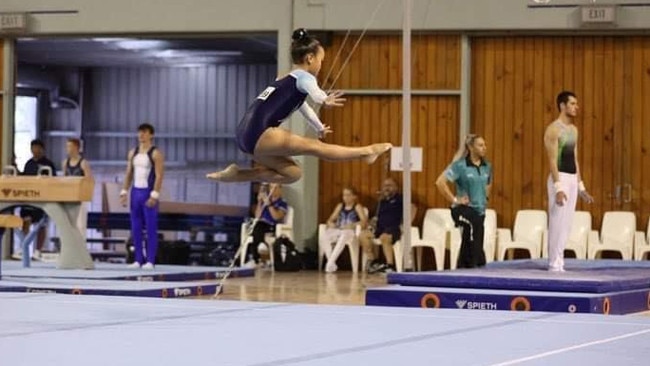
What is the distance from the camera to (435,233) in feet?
56.7

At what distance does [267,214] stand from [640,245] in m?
5.19

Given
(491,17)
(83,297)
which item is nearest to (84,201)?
(83,297)

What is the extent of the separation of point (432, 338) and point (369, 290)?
373 cm

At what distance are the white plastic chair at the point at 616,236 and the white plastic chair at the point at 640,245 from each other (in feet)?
0.17

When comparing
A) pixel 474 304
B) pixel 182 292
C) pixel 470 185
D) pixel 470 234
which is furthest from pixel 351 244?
pixel 474 304

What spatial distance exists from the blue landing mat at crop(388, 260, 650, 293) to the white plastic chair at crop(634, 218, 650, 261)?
426cm

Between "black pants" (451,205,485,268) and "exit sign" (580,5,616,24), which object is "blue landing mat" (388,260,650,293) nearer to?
"black pants" (451,205,485,268)

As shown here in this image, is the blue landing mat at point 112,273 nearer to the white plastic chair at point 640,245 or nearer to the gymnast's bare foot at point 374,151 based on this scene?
the gymnast's bare foot at point 374,151

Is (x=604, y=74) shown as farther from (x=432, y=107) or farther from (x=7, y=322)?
(x=7, y=322)

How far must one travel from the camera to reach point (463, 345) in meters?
6.68

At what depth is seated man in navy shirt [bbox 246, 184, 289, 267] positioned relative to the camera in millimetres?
17984

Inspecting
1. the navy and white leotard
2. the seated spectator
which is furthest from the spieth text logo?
the navy and white leotard

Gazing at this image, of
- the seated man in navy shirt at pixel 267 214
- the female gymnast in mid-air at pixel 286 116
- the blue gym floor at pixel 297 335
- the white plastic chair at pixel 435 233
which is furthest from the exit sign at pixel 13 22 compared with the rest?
the female gymnast in mid-air at pixel 286 116

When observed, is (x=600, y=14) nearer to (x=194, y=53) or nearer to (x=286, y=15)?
(x=286, y=15)
